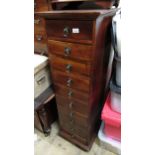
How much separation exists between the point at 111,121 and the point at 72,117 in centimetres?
32

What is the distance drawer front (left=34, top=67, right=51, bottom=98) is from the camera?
1183 millimetres

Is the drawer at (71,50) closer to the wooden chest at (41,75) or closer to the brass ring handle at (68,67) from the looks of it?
the brass ring handle at (68,67)

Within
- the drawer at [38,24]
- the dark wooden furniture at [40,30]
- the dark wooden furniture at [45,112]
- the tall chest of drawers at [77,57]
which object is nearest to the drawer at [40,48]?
the dark wooden furniture at [40,30]

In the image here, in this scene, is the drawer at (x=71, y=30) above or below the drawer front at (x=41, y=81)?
above

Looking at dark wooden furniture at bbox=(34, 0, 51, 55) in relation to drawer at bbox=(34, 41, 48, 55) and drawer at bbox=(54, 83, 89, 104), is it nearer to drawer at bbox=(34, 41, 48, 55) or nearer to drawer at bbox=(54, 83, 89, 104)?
drawer at bbox=(34, 41, 48, 55)

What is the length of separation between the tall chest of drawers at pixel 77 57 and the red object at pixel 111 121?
0.44ft

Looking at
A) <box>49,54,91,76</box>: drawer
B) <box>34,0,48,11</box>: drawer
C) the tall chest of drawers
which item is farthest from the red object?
<box>34,0,48,11</box>: drawer

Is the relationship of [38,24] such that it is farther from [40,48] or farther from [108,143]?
[108,143]

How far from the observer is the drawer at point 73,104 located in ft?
3.63

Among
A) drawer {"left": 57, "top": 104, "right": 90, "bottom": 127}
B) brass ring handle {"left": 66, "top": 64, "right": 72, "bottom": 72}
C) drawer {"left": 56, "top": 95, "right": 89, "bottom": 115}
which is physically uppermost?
brass ring handle {"left": 66, "top": 64, "right": 72, "bottom": 72}

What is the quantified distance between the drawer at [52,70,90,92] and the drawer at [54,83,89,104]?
1.4 inches
